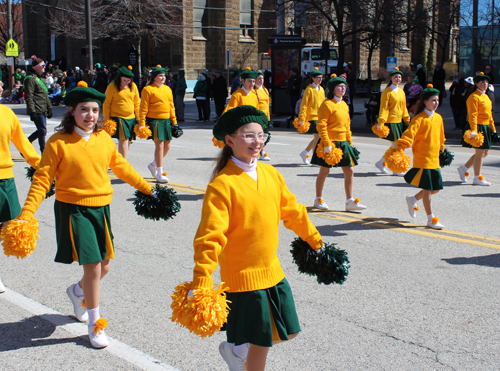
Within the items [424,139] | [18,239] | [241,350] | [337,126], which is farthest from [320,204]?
[241,350]

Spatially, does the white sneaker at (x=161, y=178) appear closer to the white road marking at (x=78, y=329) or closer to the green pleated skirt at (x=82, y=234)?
the white road marking at (x=78, y=329)

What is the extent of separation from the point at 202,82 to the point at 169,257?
15.9m

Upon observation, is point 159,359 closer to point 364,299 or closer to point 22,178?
point 364,299

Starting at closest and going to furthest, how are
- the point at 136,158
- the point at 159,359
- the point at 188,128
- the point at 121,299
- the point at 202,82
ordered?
the point at 159,359 < the point at 121,299 < the point at 136,158 < the point at 188,128 < the point at 202,82

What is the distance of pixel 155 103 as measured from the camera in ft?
31.8

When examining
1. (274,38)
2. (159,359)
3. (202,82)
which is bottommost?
(159,359)

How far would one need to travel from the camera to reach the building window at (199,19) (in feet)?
139

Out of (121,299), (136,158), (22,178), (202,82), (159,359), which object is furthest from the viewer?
(202,82)

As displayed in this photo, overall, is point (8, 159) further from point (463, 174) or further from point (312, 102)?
point (463, 174)

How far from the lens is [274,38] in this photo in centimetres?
2172

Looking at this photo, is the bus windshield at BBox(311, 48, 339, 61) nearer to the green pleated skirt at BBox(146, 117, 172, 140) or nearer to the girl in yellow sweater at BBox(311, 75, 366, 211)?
the green pleated skirt at BBox(146, 117, 172, 140)

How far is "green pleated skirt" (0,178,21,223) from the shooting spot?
4840 millimetres

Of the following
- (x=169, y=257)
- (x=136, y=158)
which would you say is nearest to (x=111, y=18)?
(x=136, y=158)

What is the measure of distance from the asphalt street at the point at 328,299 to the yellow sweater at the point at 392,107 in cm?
223
